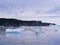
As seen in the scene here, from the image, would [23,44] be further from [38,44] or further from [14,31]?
[14,31]

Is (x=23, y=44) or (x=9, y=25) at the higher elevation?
(x=23, y=44)

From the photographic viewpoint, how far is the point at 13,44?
23.7 ft

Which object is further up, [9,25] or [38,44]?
[38,44]

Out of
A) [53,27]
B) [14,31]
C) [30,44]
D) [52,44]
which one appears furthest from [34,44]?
[53,27]

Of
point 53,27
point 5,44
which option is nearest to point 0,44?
point 5,44

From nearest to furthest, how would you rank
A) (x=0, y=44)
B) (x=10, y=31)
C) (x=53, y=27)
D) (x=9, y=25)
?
1. (x=0, y=44)
2. (x=10, y=31)
3. (x=53, y=27)
4. (x=9, y=25)

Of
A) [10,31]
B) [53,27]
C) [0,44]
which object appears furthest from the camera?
[53,27]

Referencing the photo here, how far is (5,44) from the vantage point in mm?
7191

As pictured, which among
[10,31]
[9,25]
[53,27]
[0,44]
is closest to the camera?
[0,44]

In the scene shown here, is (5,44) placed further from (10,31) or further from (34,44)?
(10,31)

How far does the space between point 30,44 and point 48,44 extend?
0.74 meters

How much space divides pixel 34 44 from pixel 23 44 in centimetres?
45

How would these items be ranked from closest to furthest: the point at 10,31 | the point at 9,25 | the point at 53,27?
the point at 10,31, the point at 53,27, the point at 9,25

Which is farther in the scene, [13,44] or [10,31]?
[10,31]
